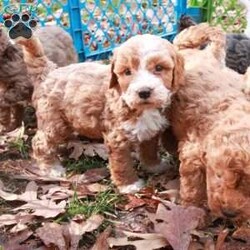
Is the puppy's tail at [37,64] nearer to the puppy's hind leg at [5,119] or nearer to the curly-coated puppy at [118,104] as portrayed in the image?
the curly-coated puppy at [118,104]

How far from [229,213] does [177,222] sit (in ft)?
1.40

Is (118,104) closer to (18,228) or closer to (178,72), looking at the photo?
(178,72)

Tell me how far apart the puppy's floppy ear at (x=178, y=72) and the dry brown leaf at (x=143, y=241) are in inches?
33.4

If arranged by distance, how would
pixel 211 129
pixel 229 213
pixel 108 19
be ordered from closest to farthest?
pixel 229 213
pixel 211 129
pixel 108 19

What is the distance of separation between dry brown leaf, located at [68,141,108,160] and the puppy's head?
2.88 feet

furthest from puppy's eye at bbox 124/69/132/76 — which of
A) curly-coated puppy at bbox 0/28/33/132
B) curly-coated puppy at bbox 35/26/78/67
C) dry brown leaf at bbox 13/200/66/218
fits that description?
curly-coated puppy at bbox 35/26/78/67

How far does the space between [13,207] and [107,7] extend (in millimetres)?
2940

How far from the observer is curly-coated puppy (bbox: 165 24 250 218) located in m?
2.41

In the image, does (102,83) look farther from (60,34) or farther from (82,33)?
(82,33)

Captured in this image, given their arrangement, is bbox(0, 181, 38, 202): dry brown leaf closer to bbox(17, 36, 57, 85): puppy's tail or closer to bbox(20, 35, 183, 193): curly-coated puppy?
bbox(20, 35, 183, 193): curly-coated puppy

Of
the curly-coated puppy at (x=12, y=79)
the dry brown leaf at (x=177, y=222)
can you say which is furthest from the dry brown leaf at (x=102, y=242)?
the curly-coated puppy at (x=12, y=79)

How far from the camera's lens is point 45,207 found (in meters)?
3.16

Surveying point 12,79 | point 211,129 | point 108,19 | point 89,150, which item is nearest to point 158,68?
point 211,129

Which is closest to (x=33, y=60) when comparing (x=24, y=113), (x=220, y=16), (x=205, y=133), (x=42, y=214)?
(x=24, y=113)
